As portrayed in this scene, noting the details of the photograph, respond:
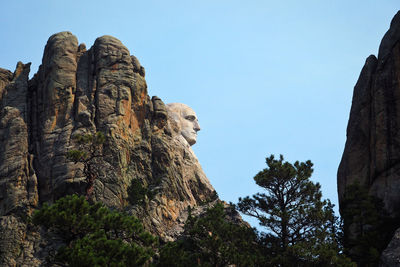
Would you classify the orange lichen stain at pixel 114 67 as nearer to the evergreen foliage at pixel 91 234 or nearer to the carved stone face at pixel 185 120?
the carved stone face at pixel 185 120

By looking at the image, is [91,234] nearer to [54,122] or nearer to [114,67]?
[54,122]

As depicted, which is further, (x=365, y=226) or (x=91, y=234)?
(x=365, y=226)

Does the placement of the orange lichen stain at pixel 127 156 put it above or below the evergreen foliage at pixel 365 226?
above

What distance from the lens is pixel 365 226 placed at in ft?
162

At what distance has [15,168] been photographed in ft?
220

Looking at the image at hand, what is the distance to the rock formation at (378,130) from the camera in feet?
171

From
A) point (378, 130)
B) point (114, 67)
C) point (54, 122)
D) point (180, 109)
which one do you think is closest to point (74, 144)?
point (54, 122)

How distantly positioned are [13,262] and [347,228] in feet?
108

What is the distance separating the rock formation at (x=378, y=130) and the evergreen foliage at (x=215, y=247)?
10941 millimetres

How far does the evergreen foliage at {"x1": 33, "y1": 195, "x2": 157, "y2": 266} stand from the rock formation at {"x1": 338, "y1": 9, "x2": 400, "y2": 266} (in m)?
21.9

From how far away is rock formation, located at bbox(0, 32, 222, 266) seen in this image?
209ft

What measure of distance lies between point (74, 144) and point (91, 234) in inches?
1024

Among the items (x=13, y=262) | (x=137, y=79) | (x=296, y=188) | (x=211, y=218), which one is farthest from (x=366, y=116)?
(x=13, y=262)

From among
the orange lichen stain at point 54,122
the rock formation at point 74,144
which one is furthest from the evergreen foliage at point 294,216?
the orange lichen stain at point 54,122
